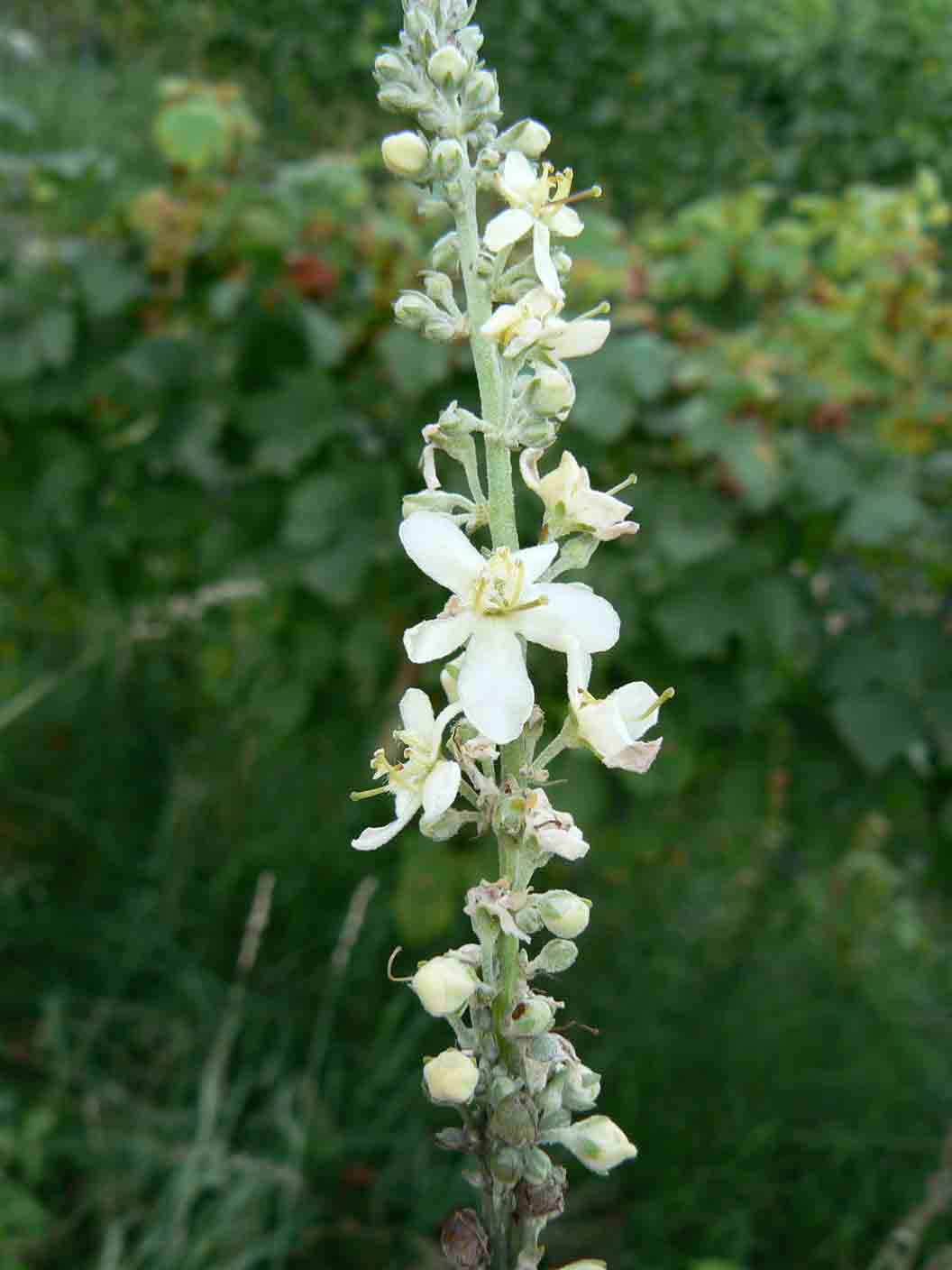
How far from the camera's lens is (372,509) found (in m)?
2.97

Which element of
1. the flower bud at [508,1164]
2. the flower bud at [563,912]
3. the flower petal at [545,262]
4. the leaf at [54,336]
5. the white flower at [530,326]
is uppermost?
the leaf at [54,336]

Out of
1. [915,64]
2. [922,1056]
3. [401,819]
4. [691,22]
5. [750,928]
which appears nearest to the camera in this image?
[401,819]

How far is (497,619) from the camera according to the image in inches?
32.5

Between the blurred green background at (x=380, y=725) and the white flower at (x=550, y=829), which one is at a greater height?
the blurred green background at (x=380, y=725)

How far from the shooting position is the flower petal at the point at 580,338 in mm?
893

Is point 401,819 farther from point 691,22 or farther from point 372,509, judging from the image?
point 691,22

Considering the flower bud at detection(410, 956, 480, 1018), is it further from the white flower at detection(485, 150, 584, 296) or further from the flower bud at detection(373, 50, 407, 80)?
the flower bud at detection(373, 50, 407, 80)

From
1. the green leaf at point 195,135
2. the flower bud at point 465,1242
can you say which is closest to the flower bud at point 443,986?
the flower bud at point 465,1242

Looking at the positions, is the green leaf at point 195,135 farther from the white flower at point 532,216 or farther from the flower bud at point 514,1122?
the flower bud at point 514,1122

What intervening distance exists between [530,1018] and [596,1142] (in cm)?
12

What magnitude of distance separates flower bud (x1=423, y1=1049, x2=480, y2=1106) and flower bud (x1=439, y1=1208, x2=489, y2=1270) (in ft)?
0.24

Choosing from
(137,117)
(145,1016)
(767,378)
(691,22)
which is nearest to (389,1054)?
(145,1016)

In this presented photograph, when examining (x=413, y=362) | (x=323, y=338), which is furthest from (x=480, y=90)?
(x=323, y=338)

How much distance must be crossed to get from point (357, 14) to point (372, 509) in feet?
11.6
